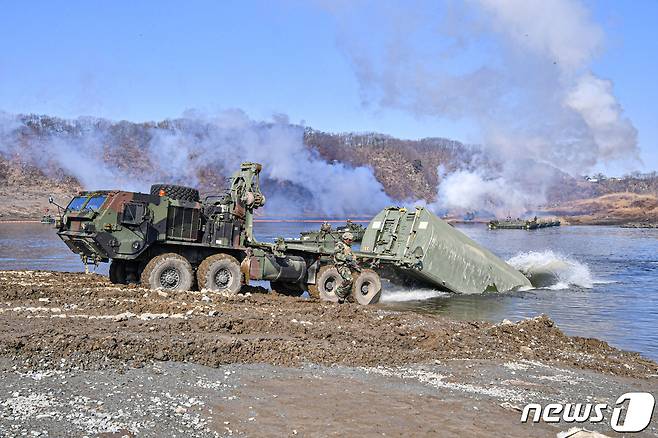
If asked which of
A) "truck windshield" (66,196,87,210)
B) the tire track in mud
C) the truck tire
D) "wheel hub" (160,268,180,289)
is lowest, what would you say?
the tire track in mud

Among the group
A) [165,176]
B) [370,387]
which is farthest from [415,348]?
[165,176]

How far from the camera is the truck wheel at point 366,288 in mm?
15547

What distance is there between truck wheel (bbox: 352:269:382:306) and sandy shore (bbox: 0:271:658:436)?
3549 millimetres

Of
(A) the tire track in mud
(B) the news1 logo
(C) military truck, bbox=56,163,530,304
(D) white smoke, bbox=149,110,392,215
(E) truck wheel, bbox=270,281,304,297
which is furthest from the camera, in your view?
(D) white smoke, bbox=149,110,392,215

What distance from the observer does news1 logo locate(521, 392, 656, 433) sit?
6.27 m

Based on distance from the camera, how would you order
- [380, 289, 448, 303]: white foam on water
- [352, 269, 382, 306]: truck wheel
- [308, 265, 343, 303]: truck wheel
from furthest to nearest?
[380, 289, 448, 303]: white foam on water, [352, 269, 382, 306]: truck wheel, [308, 265, 343, 303]: truck wheel

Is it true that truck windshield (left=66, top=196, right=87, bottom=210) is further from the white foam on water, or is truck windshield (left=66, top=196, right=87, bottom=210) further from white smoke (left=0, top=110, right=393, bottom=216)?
white smoke (left=0, top=110, right=393, bottom=216)

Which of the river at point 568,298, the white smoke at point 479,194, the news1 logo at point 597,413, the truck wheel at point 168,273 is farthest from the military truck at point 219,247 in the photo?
the white smoke at point 479,194

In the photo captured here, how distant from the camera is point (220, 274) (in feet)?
46.2

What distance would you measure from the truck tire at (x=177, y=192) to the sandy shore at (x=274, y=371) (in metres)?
2.84

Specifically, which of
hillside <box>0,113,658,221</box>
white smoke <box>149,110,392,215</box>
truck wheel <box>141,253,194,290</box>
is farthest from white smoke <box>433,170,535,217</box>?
truck wheel <box>141,253,194,290</box>

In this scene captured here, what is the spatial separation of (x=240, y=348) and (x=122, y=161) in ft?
137

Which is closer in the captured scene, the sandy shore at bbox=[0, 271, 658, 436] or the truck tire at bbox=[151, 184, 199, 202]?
the sandy shore at bbox=[0, 271, 658, 436]

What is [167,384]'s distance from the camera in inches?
263
